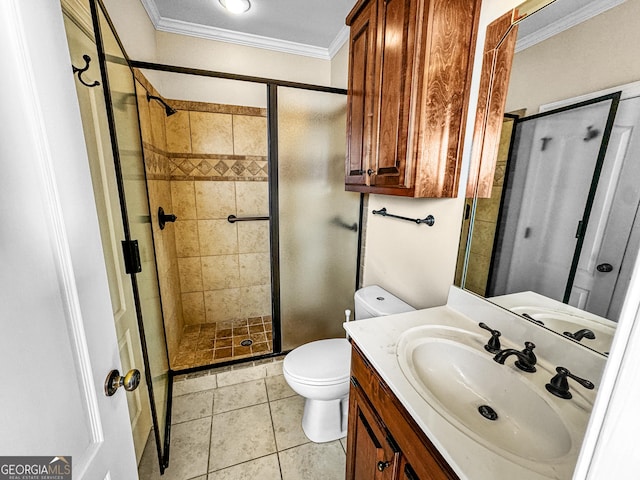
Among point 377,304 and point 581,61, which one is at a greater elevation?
point 581,61

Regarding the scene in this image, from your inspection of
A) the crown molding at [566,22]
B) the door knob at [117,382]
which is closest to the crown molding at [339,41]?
the crown molding at [566,22]

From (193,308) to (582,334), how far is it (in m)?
2.69

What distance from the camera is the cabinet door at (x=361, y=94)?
4.07ft

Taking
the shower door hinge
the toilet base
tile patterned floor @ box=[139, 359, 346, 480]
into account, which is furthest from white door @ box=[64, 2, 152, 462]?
the toilet base

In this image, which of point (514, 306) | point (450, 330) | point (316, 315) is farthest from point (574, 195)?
point (316, 315)

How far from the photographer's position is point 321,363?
4.84 feet

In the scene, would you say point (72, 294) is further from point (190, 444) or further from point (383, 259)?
point (383, 259)

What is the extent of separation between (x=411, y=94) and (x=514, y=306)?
0.87 m

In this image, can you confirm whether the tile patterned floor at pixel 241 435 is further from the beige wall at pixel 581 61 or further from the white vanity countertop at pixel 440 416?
the beige wall at pixel 581 61

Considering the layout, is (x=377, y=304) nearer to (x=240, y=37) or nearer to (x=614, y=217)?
(x=614, y=217)

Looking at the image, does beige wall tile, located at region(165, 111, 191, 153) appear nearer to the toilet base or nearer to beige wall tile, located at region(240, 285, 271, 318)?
beige wall tile, located at region(240, 285, 271, 318)

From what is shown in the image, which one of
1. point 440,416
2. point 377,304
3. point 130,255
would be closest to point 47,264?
point 130,255

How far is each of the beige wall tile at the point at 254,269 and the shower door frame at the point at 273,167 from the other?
740 millimetres

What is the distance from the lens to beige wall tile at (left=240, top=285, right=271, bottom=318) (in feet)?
8.83
